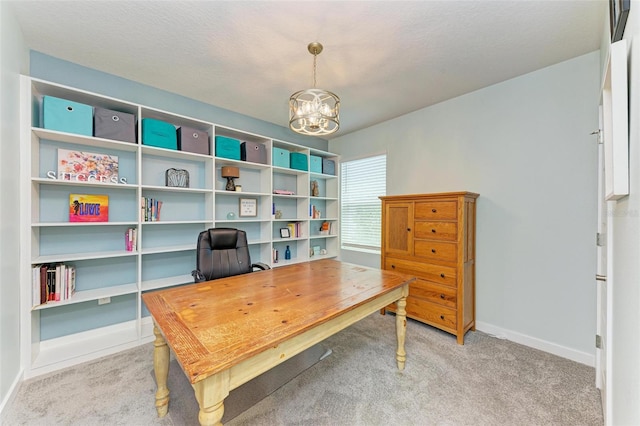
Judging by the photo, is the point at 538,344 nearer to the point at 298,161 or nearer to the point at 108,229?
the point at 298,161

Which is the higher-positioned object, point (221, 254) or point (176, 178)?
point (176, 178)

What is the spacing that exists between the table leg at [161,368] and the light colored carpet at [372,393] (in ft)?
0.24

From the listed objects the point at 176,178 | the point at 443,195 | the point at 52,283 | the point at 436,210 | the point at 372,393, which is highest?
the point at 176,178

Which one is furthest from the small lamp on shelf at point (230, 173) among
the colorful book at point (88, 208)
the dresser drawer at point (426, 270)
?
the dresser drawer at point (426, 270)

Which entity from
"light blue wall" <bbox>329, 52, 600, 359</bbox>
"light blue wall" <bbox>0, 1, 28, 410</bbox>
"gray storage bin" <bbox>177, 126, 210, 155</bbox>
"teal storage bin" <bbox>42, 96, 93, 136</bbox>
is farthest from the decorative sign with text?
"light blue wall" <bbox>329, 52, 600, 359</bbox>

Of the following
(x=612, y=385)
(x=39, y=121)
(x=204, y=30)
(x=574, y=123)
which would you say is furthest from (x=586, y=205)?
(x=39, y=121)

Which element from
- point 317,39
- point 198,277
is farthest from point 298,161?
point 198,277

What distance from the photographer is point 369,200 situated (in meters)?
4.02

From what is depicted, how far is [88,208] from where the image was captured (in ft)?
7.59

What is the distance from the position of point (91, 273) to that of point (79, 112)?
149 centimetres

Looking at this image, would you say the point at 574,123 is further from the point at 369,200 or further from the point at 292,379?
the point at 292,379

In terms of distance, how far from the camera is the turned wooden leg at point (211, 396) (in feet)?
3.00

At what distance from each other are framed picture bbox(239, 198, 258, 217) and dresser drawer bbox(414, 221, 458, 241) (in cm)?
217

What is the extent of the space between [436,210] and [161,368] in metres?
2.67
